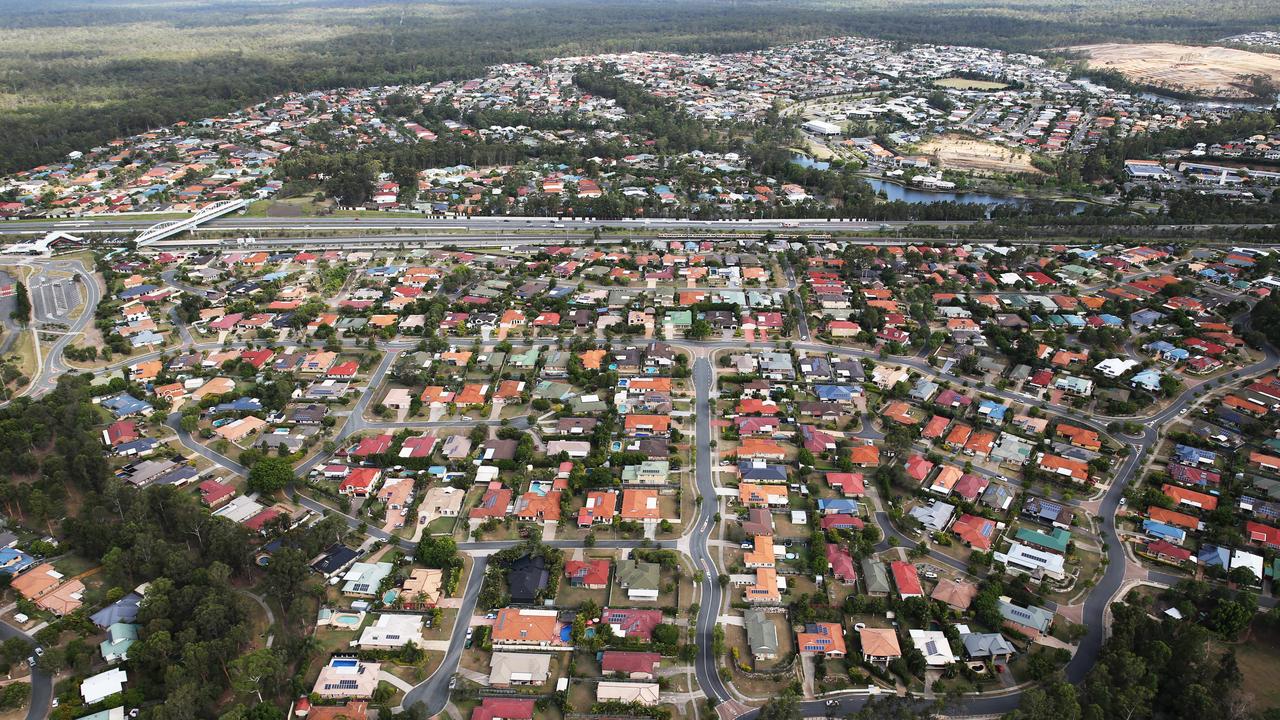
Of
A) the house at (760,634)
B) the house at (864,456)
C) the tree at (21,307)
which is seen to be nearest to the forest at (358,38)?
the tree at (21,307)

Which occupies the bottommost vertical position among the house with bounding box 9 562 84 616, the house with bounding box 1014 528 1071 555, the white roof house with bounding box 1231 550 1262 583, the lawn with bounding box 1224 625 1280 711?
the lawn with bounding box 1224 625 1280 711

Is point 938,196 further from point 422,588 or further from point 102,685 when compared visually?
point 102,685

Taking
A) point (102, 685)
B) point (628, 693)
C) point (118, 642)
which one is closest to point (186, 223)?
point (118, 642)

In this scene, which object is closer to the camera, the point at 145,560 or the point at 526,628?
the point at 526,628

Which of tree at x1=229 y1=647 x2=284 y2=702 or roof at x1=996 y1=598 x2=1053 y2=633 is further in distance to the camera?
roof at x1=996 y1=598 x2=1053 y2=633

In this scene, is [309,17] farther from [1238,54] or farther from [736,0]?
[1238,54]

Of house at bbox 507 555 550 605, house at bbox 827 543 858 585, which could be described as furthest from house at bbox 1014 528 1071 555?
house at bbox 507 555 550 605

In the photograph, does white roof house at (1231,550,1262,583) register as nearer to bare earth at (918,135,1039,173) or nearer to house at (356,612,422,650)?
→ house at (356,612,422,650)
